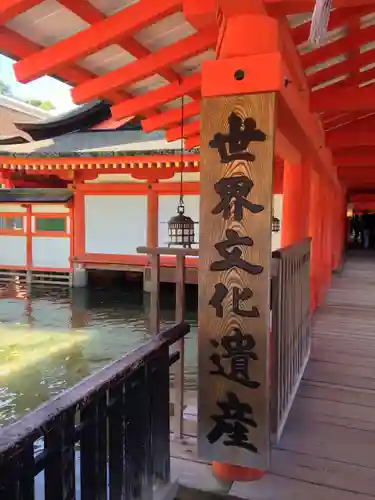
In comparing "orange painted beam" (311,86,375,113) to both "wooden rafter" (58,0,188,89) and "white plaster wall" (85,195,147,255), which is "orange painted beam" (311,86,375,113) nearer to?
"wooden rafter" (58,0,188,89)

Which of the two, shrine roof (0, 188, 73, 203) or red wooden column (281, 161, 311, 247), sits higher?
shrine roof (0, 188, 73, 203)

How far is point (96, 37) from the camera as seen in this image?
2.55 m

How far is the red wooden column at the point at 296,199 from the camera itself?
15.0 feet

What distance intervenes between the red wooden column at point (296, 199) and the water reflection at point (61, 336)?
236cm

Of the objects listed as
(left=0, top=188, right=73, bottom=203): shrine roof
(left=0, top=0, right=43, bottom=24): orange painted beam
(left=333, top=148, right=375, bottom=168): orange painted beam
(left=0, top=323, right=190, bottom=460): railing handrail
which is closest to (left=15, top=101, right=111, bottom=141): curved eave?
(left=0, top=188, right=73, bottom=203): shrine roof

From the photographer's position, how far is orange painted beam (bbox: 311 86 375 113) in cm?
401

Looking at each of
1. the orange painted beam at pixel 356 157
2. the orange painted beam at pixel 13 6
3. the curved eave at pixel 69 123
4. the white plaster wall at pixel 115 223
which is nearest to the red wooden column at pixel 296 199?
the orange painted beam at pixel 13 6

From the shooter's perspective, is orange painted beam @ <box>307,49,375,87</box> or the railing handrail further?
orange painted beam @ <box>307,49,375,87</box>

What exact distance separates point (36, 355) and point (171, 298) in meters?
4.93

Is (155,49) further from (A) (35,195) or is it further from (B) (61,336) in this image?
(A) (35,195)

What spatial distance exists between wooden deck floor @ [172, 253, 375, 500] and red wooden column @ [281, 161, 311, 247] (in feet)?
3.95

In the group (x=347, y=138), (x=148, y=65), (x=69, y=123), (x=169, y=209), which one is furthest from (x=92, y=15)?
(x=69, y=123)

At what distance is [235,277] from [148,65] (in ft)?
5.84

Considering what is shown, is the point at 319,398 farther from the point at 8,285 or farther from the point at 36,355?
the point at 8,285
